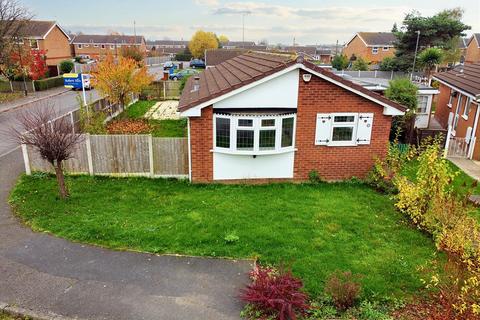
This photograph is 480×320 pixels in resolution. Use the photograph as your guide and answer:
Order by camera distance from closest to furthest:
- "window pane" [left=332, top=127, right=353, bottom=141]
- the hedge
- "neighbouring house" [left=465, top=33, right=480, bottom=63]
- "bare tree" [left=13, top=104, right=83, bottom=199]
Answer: "bare tree" [left=13, top=104, right=83, bottom=199] → "window pane" [left=332, top=127, right=353, bottom=141] → the hedge → "neighbouring house" [left=465, top=33, right=480, bottom=63]

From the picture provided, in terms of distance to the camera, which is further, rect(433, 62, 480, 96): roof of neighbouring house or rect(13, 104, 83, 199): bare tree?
rect(433, 62, 480, 96): roof of neighbouring house

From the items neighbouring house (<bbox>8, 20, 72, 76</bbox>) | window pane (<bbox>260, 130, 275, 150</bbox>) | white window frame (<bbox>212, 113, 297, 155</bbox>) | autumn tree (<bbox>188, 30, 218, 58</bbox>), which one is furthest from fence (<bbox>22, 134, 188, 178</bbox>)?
autumn tree (<bbox>188, 30, 218, 58</bbox>)

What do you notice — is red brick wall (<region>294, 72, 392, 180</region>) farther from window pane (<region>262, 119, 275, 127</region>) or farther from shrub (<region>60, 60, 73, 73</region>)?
shrub (<region>60, 60, 73, 73</region>)

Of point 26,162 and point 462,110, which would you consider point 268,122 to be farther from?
point 462,110

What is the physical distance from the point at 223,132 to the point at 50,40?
48.5 metres

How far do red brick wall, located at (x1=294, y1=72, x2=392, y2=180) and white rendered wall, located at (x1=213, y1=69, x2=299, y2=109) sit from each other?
0.31 meters

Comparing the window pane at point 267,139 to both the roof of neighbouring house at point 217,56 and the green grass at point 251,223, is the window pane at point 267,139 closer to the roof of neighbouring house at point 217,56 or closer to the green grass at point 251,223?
the green grass at point 251,223

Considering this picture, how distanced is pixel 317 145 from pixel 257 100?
2456mm

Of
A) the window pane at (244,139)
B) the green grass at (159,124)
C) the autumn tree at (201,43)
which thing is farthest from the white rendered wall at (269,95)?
the autumn tree at (201,43)

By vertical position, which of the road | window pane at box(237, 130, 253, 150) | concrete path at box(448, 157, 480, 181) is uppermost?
window pane at box(237, 130, 253, 150)

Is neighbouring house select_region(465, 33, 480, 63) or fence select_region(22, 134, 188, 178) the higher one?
neighbouring house select_region(465, 33, 480, 63)

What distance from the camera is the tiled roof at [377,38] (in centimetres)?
6575

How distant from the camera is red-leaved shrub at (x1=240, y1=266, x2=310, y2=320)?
580 centimetres

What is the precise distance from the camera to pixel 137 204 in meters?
10.1
